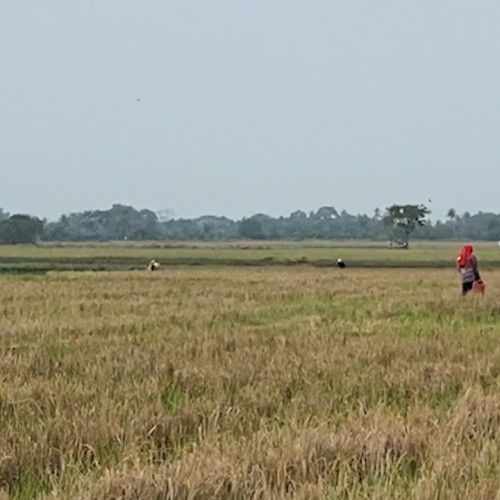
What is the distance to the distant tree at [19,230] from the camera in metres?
127

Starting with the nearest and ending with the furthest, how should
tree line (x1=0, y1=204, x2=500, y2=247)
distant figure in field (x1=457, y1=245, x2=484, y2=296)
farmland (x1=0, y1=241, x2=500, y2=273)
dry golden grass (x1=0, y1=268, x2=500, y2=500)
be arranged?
dry golden grass (x1=0, y1=268, x2=500, y2=500)
distant figure in field (x1=457, y1=245, x2=484, y2=296)
farmland (x1=0, y1=241, x2=500, y2=273)
tree line (x1=0, y1=204, x2=500, y2=247)

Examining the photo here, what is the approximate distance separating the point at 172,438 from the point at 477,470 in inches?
77.7

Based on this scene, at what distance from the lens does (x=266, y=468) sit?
4605 mm

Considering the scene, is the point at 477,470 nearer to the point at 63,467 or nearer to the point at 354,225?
Result: the point at 63,467

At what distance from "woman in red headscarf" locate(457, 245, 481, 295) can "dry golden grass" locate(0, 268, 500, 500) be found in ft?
16.8

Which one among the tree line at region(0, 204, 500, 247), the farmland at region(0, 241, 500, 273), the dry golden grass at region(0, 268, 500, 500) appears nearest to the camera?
the dry golden grass at region(0, 268, 500, 500)

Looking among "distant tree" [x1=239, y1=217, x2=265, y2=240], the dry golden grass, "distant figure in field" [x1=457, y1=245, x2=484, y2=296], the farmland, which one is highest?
"distant tree" [x1=239, y1=217, x2=265, y2=240]

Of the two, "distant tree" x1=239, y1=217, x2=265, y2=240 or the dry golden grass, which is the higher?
"distant tree" x1=239, y1=217, x2=265, y2=240

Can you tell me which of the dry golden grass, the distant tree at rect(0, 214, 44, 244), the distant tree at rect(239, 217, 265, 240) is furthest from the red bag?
the distant tree at rect(239, 217, 265, 240)

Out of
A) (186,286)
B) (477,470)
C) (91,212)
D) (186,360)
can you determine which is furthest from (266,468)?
(91,212)

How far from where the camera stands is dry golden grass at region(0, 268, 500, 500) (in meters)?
4.46

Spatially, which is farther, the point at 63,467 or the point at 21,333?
the point at 21,333

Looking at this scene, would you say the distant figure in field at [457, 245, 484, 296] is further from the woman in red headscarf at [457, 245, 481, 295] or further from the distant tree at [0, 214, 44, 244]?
the distant tree at [0, 214, 44, 244]

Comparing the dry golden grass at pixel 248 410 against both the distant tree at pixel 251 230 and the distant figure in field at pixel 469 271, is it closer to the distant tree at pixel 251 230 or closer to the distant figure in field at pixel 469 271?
the distant figure in field at pixel 469 271
